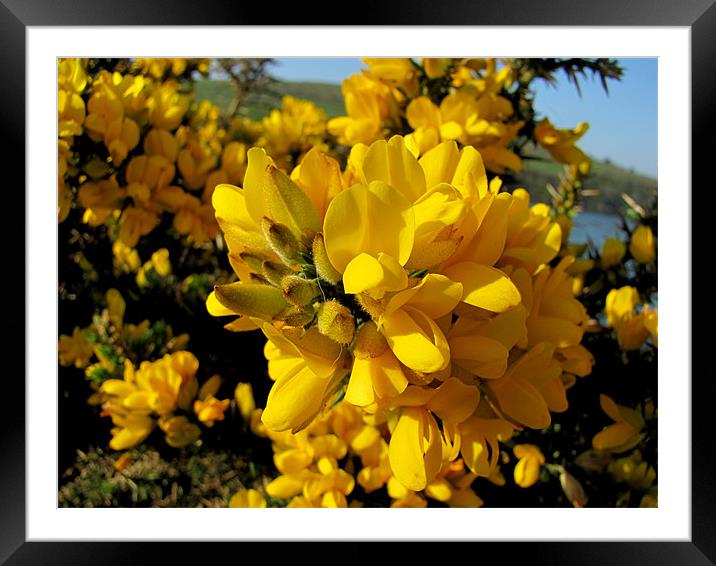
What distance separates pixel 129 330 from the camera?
103cm

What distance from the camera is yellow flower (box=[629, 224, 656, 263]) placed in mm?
922

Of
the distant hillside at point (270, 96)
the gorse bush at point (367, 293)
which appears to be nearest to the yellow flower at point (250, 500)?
the gorse bush at point (367, 293)

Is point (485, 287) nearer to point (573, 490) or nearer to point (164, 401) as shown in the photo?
point (573, 490)

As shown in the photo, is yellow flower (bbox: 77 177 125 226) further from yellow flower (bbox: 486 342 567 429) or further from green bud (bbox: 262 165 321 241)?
yellow flower (bbox: 486 342 567 429)

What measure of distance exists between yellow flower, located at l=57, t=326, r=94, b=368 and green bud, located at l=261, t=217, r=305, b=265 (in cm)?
80

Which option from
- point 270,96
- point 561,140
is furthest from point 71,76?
point 270,96

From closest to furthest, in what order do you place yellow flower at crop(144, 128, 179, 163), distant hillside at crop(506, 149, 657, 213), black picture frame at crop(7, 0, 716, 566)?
black picture frame at crop(7, 0, 716, 566) < yellow flower at crop(144, 128, 179, 163) < distant hillside at crop(506, 149, 657, 213)

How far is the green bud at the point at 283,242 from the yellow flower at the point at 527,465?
513 mm

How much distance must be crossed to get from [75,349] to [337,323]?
34.1 inches

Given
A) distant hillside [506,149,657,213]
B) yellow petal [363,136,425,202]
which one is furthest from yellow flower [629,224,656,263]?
yellow petal [363,136,425,202]

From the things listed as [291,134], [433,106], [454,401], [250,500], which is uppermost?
[291,134]
